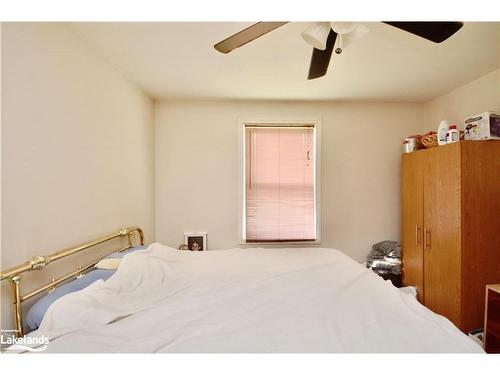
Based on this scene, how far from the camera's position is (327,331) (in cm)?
94

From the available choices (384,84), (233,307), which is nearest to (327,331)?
(233,307)

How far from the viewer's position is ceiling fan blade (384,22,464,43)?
3.42 ft

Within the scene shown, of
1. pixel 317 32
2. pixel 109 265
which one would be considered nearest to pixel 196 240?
pixel 109 265

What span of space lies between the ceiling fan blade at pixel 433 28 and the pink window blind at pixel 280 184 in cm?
171

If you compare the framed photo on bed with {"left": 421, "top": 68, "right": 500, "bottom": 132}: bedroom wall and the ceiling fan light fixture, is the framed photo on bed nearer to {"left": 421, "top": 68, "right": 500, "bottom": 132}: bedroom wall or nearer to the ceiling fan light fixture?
the ceiling fan light fixture

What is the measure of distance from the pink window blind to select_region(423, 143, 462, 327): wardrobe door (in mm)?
1132

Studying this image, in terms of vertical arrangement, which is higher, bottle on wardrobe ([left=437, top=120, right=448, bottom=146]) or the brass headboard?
bottle on wardrobe ([left=437, top=120, right=448, bottom=146])

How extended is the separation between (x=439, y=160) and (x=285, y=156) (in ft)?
4.91

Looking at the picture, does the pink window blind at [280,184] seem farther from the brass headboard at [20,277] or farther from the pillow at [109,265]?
the brass headboard at [20,277]

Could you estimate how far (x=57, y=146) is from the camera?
1.29 meters

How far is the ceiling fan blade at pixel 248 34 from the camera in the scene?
1.10m

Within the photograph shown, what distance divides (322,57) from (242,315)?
1525 millimetres

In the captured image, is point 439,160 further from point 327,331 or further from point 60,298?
point 60,298

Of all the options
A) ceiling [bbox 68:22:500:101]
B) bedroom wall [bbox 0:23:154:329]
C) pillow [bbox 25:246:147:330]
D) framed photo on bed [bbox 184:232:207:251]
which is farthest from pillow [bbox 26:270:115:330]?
ceiling [bbox 68:22:500:101]
